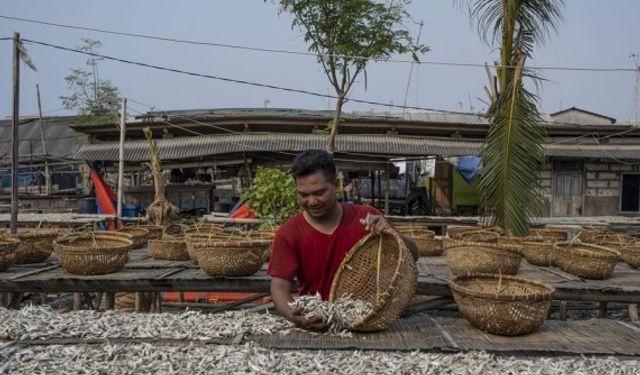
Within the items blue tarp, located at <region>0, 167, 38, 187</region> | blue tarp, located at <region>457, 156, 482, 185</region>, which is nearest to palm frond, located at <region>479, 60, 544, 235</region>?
blue tarp, located at <region>457, 156, 482, 185</region>

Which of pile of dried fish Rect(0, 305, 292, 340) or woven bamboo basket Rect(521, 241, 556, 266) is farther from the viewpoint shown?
woven bamboo basket Rect(521, 241, 556, 266)

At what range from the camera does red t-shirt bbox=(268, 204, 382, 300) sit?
334cm

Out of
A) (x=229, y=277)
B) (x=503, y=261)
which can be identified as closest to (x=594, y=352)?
(x=503, y=261)

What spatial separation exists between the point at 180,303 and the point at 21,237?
11.5ft

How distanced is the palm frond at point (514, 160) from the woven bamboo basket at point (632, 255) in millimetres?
1398

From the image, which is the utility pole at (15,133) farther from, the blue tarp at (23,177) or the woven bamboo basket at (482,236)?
the blue tarp at (23,177)

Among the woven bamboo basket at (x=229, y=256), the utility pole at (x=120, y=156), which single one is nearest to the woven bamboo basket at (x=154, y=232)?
the woven bamboo basket at (x=229, y=256)

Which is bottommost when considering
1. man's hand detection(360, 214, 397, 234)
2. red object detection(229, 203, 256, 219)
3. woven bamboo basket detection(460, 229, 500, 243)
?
red object detection(229, 203, 256, 219)

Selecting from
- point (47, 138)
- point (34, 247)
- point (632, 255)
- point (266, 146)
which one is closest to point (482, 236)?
point (632, 255)

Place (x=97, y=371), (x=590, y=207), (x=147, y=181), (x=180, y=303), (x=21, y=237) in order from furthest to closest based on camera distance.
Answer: (x=147, y=181) < (x=590, y=207) < (x=180, y=303) < (x=21, y=237) < (x=97, y=371)

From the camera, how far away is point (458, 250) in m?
5.22

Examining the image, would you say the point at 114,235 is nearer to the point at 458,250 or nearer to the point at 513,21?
the point at 458,250

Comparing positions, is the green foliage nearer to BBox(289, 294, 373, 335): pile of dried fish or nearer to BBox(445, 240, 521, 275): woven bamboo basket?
BBox(445, 240, 521, 275): woven bamboo basket

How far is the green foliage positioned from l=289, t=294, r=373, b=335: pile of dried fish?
18.2 ft
